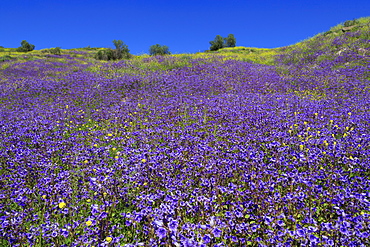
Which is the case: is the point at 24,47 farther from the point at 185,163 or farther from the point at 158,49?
the point at 185,163

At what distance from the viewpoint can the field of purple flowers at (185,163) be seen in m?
3.84

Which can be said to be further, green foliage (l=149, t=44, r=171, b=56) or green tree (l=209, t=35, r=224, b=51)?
green tree (l=209, t=35, r=224, b=51)

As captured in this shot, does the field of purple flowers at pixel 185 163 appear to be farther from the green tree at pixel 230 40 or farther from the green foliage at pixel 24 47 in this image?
the green tree at pixel 230 40

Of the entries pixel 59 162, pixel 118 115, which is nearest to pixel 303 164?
pixel 59 162

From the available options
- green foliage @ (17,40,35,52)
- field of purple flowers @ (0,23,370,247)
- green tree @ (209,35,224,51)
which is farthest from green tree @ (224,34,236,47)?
field of purple flowers @ (0,23,370,247)

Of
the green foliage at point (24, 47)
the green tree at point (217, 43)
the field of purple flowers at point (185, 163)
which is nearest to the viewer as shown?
the field of purple flowers at point (185, 163)

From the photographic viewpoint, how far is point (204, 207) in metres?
4.41

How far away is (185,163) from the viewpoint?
6445 millimetres

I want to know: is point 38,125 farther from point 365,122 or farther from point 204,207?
point 365,122

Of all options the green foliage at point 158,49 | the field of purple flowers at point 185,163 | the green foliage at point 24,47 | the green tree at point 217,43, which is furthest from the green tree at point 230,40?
the field of purple flowers at point 185,163

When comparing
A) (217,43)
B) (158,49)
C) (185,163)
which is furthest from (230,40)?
(185,163)

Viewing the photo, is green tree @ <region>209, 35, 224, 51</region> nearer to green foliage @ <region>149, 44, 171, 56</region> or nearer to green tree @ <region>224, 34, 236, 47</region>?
green tree @ <region>224, 34, 236, 47</region>

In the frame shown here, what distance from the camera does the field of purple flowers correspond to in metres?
3.84

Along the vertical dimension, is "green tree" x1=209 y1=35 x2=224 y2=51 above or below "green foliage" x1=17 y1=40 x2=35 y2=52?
below
